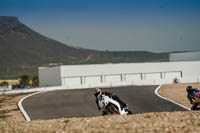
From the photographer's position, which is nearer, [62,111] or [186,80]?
[62,111]

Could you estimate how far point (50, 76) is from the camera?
6969cm

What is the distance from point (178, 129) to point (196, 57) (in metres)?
83.3

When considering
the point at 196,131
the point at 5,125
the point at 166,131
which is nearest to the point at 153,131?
the point at 166,131

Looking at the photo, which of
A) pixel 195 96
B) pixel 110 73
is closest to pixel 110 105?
pixel 195 96

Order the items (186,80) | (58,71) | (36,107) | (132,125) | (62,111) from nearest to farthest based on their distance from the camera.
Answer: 1. (132,125)
2. (62,111)
3. (36,107)
4. (186,80)
5. (58,71)

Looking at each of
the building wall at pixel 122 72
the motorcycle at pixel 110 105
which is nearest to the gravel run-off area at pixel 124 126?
the motorcycle at pixel 110 105

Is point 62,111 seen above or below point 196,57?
below

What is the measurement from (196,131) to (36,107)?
62.3 ft

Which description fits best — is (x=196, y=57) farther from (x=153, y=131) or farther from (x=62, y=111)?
(x=153, y=131)

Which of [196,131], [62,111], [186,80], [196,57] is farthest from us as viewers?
[196,57]

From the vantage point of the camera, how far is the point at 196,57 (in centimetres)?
8975

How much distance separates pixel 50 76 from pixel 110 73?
41.6 ft

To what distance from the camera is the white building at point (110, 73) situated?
66.9 m

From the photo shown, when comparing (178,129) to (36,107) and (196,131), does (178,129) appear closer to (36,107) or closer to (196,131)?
(196,131)
